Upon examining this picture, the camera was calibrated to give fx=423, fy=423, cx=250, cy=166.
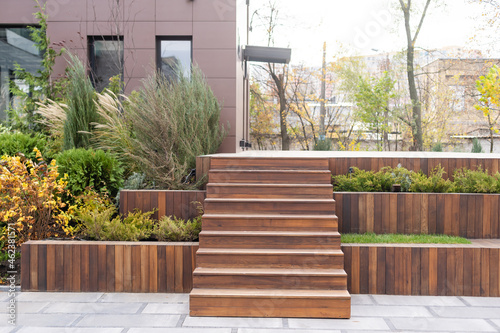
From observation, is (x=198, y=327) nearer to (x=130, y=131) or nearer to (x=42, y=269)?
(x=42, y=269)

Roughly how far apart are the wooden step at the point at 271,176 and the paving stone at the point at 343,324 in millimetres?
1780

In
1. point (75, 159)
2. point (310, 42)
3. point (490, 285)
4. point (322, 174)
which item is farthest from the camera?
point (310, 42)

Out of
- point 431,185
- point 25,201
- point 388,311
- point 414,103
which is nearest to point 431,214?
point 431,185

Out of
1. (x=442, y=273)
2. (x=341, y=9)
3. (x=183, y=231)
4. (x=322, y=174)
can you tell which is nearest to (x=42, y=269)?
(x=183, y=231)

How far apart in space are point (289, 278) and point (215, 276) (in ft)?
2.09

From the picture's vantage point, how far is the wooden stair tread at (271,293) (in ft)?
11.3

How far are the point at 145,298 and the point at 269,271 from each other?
46.1 inches

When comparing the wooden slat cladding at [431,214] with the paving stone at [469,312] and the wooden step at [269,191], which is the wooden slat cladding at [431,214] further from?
the paving stone at [469,312]

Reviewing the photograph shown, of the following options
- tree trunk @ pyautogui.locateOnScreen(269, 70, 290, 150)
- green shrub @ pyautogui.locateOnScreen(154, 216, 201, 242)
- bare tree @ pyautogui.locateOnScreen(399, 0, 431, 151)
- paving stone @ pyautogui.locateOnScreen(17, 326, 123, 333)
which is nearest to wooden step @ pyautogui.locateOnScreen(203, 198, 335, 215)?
green shrub @ pyautogui.locateOnScreen(154, 216, 201, 242)

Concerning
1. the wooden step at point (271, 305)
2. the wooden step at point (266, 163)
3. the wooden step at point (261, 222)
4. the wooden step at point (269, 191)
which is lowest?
the wooden step at point (271, 305)

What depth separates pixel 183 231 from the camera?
169 inches

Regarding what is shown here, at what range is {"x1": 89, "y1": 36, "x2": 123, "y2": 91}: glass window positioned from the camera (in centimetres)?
828

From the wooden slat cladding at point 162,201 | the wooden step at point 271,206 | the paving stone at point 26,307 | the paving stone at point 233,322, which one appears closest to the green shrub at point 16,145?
the wooden slat cladding at point 162,201

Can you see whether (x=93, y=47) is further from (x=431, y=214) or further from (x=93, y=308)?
(x=431, y=214)
